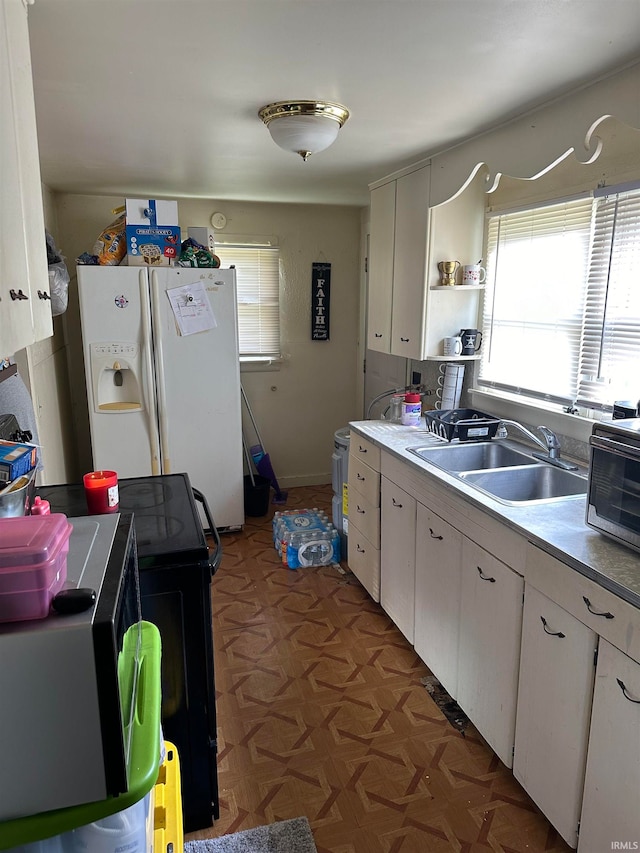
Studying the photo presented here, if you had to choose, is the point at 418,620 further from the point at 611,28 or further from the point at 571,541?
the point at 611,28

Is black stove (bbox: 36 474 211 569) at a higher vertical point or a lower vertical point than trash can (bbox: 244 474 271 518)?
higher

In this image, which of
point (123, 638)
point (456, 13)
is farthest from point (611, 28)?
point (123, 638)

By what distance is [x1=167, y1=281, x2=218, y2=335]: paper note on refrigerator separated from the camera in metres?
3.31

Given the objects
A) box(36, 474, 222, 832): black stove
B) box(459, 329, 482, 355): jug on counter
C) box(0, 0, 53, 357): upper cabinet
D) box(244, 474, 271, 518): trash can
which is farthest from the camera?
box(244, 474, 271, 518): trash can

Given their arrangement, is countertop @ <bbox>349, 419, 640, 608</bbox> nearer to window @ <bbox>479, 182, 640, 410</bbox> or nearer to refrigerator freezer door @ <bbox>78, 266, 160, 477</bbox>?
window @ <bbox>479, 182, 640, 410</bbox>

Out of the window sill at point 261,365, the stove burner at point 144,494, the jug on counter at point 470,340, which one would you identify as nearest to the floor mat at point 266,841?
the stove burner at point 144,494

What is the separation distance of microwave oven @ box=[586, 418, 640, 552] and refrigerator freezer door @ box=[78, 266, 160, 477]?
8.41ft

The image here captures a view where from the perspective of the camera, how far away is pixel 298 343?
14.8 ft

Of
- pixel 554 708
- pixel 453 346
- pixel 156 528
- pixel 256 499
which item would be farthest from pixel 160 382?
pixel 554 708

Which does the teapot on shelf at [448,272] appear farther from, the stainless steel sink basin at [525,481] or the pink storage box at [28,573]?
the pink storage box at [28,573]

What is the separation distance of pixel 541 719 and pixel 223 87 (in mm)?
2144

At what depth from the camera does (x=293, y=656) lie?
2477 millimetres

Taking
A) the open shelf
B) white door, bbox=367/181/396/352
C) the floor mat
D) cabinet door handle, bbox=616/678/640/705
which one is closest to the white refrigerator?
white door, bbox=367/181/396/352

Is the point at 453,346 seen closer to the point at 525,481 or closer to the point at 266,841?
the point at 525,481
